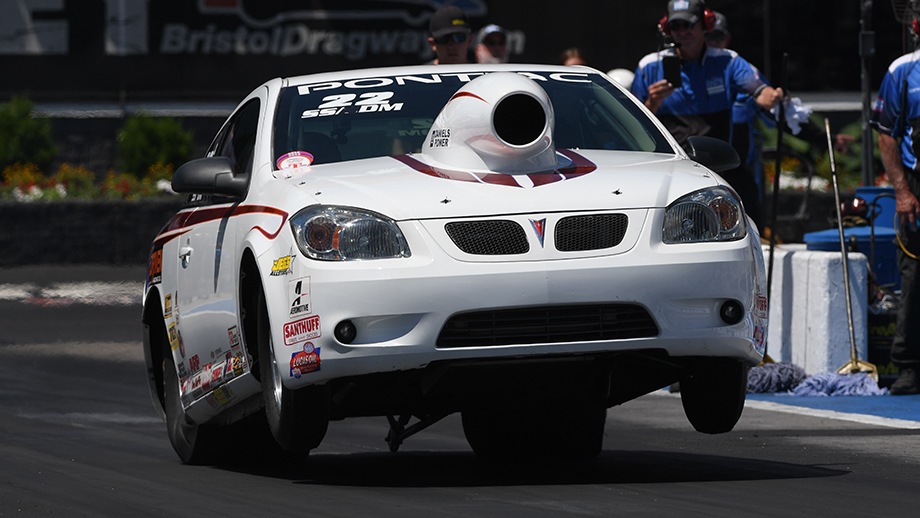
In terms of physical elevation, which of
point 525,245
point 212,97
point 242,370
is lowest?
point 212,97

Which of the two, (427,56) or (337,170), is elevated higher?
(337,170)

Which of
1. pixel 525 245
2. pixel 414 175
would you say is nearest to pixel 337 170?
pixel 414 175

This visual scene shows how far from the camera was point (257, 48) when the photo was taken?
2433cm

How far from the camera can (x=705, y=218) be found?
7301 mm

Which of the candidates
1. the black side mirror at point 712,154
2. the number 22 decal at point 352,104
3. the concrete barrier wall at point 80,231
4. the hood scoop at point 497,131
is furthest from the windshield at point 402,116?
the concrete barrier wall at point 80,231

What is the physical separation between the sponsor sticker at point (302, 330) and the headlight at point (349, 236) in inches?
8.7

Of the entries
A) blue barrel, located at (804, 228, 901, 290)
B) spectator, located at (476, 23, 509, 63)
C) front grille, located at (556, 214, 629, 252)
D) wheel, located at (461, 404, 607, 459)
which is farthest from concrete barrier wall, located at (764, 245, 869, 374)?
front grille, located at (556, 214, 629, 252)

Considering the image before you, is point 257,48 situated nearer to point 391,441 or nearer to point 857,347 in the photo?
point 857,347

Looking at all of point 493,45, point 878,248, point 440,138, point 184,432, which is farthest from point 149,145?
point 440,138

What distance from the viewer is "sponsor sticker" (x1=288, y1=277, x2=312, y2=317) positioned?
707cm

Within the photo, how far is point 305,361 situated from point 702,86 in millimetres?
5489

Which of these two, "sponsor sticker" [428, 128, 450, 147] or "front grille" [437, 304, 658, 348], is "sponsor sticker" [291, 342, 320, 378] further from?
"sponsor sticker" [428, 128, 450, 147]

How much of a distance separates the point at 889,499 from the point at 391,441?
2.27m

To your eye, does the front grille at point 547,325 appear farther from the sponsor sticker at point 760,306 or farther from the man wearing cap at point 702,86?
the man wearing cap at point 702,86
